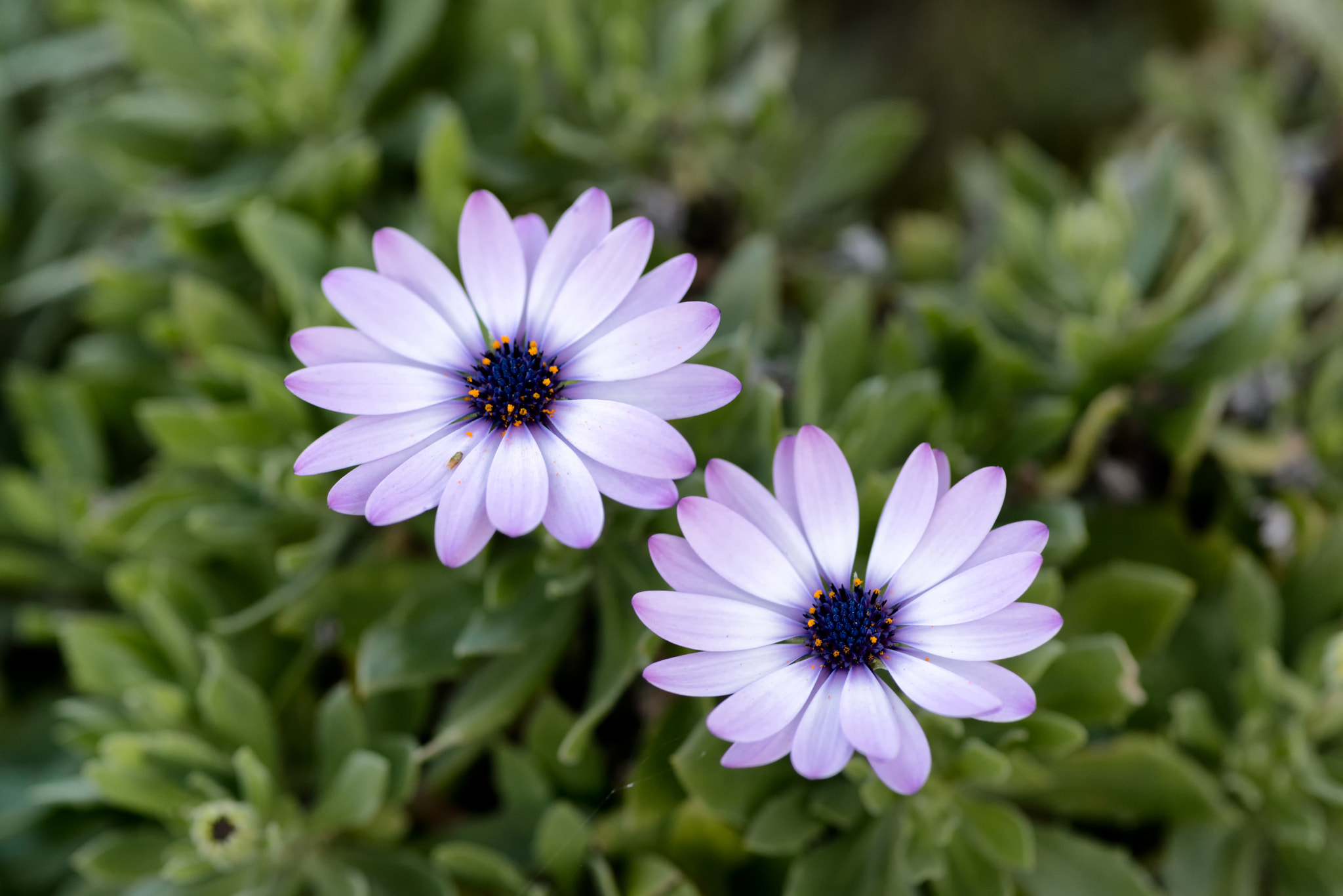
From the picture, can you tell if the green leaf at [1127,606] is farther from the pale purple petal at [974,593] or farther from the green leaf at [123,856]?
the green leaf at [123,856]

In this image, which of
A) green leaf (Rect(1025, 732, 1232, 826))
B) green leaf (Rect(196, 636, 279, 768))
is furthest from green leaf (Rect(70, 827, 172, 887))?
green leaf (Rect(1025, 732, 1232, 826))

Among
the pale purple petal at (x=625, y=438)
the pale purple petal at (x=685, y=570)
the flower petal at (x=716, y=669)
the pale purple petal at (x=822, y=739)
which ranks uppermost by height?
the pale purple petal at (x=625, y=438)

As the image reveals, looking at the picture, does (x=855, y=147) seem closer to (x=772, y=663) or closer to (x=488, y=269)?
(x=488, y=269)

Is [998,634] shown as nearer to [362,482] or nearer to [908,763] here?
[908,763]

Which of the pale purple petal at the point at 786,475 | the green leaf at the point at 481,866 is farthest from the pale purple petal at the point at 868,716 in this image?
the green leaf at the point at 481,866

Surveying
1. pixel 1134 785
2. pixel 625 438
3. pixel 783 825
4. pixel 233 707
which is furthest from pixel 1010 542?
pixel 233 707

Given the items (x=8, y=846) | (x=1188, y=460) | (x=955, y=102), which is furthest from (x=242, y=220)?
(x=955, y=102)
